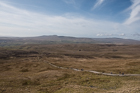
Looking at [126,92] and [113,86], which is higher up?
[126,92]

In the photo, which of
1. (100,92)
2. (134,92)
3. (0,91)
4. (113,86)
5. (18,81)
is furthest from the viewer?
(18,81)

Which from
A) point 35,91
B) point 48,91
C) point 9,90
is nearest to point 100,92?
point 48,91

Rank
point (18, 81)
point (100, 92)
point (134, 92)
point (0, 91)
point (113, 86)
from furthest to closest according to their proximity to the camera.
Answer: point (18, 81)
point (113, 86)
point (0, 91)
point (100, 92)
point (134, 92)

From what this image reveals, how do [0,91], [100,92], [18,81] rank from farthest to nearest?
[18,81] → [0,91] → [100,92]

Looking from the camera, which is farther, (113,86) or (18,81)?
(18,81)

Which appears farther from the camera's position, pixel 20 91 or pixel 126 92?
pixel 20 91

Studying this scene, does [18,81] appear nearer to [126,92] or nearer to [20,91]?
[20,91]

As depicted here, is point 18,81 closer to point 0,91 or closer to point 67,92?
point 0,91

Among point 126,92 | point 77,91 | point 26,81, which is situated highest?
point 126,92

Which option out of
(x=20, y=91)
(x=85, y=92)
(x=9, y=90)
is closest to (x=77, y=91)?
(x=85, y=92)
